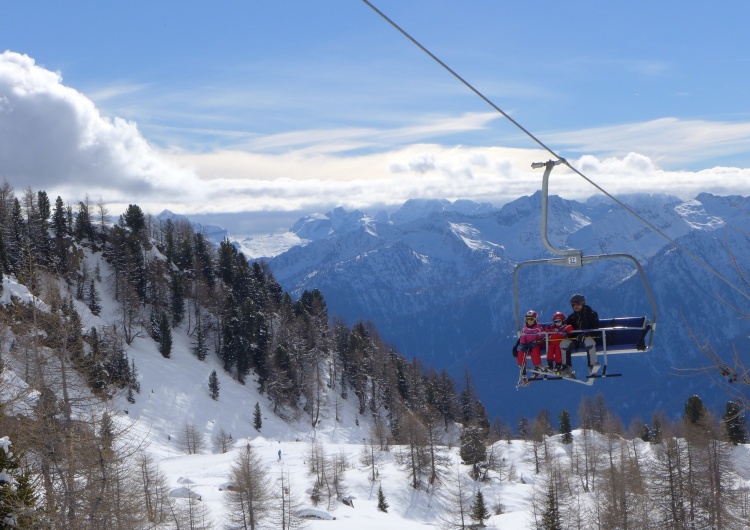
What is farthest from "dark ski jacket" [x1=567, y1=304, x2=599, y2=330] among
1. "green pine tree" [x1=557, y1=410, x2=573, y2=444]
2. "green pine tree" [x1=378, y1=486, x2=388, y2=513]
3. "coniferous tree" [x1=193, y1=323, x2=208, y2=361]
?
"green pine tree" [x1=557, y1=410, x2=573, y2=444]

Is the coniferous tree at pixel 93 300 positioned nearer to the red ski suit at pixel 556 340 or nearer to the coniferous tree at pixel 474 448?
the coniferous tree at pixel 474 448

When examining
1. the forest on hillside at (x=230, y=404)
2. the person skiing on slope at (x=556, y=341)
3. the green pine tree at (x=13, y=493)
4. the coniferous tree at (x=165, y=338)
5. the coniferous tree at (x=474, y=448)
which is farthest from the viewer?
the coniferous tree at (x=165, y=338)

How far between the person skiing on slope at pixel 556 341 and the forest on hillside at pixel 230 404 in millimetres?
12238

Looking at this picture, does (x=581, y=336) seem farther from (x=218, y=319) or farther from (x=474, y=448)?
(x=218, y=319)

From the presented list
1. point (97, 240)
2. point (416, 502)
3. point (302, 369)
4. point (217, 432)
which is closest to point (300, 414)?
point (302, 369)

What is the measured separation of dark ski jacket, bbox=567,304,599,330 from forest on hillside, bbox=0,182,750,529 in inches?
516

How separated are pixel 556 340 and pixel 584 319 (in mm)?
894

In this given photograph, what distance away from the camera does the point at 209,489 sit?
54.0m

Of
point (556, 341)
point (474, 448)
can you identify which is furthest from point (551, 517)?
point (556, 341)

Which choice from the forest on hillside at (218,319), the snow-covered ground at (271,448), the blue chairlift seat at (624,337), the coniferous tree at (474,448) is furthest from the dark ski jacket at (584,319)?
the coniferous tree at (474,448)

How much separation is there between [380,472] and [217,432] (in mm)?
17905

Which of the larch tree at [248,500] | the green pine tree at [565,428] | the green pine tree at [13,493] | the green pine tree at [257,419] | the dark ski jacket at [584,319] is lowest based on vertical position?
the green pine tree at [565,428]

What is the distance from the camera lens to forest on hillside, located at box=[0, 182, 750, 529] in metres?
21.0

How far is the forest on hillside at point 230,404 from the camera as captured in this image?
68.8 feet
